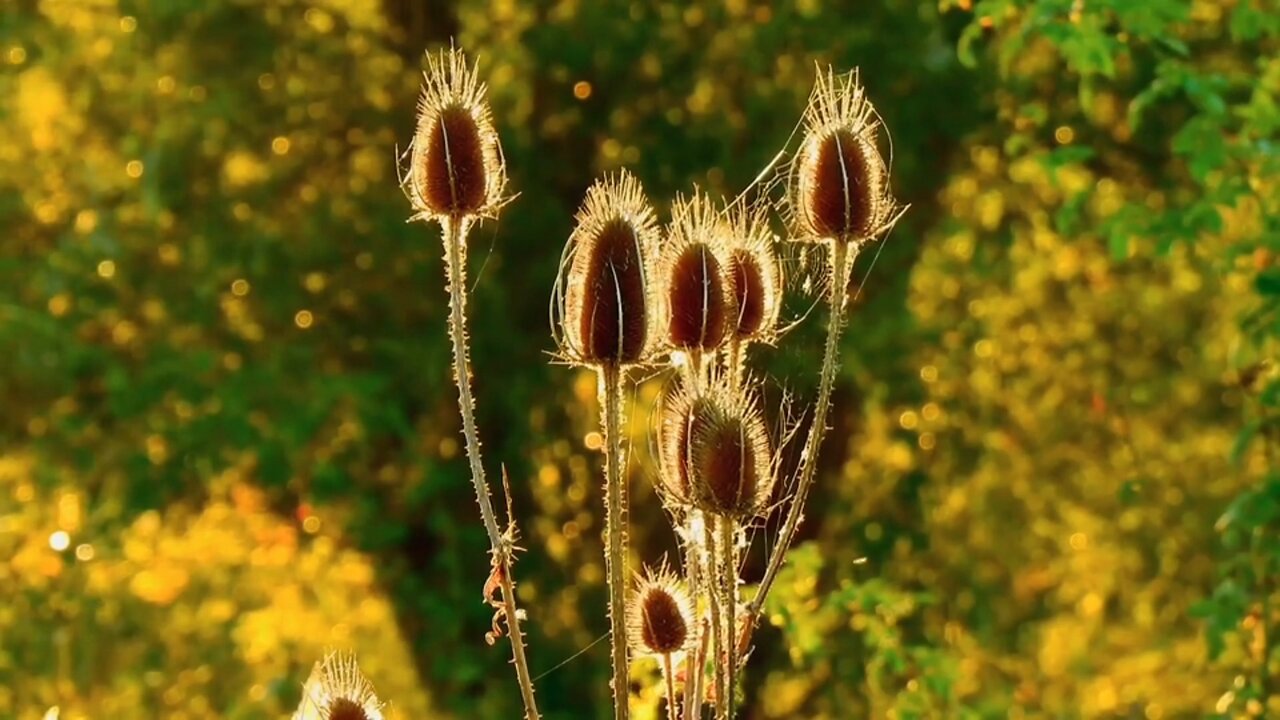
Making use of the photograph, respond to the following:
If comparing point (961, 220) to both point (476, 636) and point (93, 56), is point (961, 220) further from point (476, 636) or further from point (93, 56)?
point (93, 56)

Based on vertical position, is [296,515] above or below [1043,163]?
above

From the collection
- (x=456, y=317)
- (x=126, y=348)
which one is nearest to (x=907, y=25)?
(x=126, y=348)

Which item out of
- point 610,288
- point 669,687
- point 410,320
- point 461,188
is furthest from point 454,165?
point 410,320

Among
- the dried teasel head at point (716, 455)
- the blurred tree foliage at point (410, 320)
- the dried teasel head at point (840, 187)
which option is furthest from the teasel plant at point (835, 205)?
the blurred tree foliage at point (410, 320)

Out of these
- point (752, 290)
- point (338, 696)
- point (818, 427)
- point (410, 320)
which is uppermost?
point (410, 320)

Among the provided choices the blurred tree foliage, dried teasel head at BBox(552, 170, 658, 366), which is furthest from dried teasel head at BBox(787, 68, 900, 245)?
the blurred tree foliage

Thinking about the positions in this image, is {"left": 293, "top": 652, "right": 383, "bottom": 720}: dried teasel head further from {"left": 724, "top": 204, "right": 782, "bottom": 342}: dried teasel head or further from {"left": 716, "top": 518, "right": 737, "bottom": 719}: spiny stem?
{"left": 724, "top": 204, "right": 782, "bottom": 342}: dried teasel head

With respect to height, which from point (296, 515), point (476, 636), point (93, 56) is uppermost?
point (93, 56)

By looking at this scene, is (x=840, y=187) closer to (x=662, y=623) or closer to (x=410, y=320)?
(x=662, y=623)
